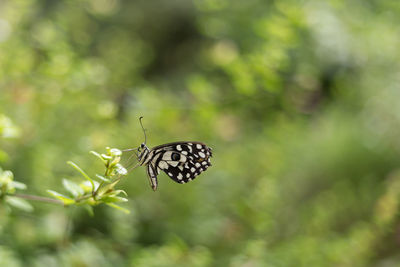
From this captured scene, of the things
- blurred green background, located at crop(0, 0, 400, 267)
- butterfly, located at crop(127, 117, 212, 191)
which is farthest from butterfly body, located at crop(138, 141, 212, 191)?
blurred green background, located at crop(0, 0, 400, 267)

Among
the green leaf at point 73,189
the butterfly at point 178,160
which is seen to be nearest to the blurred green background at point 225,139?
the butterfly at point 178,160

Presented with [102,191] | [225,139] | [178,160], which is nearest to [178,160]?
[178,160]

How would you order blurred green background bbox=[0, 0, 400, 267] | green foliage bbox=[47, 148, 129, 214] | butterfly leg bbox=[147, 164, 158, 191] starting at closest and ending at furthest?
1. green foliage bbox=[47, 148, 129, 214]
2. butterfly leg bbox=[147, 164, 158, 191]
3. blurred green background bbox=[0, 0, 400, 267]

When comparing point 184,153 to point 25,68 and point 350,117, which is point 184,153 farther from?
point 350,117

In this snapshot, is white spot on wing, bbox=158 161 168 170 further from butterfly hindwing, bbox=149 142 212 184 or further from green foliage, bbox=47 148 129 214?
green foliage, bbox=47 148 129 214

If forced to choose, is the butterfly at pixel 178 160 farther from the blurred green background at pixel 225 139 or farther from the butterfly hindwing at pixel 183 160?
the blurred green background at pixel 225 139

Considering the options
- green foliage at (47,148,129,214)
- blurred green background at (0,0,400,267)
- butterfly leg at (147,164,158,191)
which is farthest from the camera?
blurred green background at (0,0,400,267)

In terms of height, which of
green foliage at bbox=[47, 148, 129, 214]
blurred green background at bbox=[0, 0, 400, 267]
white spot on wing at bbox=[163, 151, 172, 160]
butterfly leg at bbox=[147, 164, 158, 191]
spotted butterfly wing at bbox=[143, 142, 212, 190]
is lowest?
green foliage at bbox=[47, 148, 129, 214]

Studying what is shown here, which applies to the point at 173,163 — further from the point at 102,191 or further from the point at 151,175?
the point at 102,191
